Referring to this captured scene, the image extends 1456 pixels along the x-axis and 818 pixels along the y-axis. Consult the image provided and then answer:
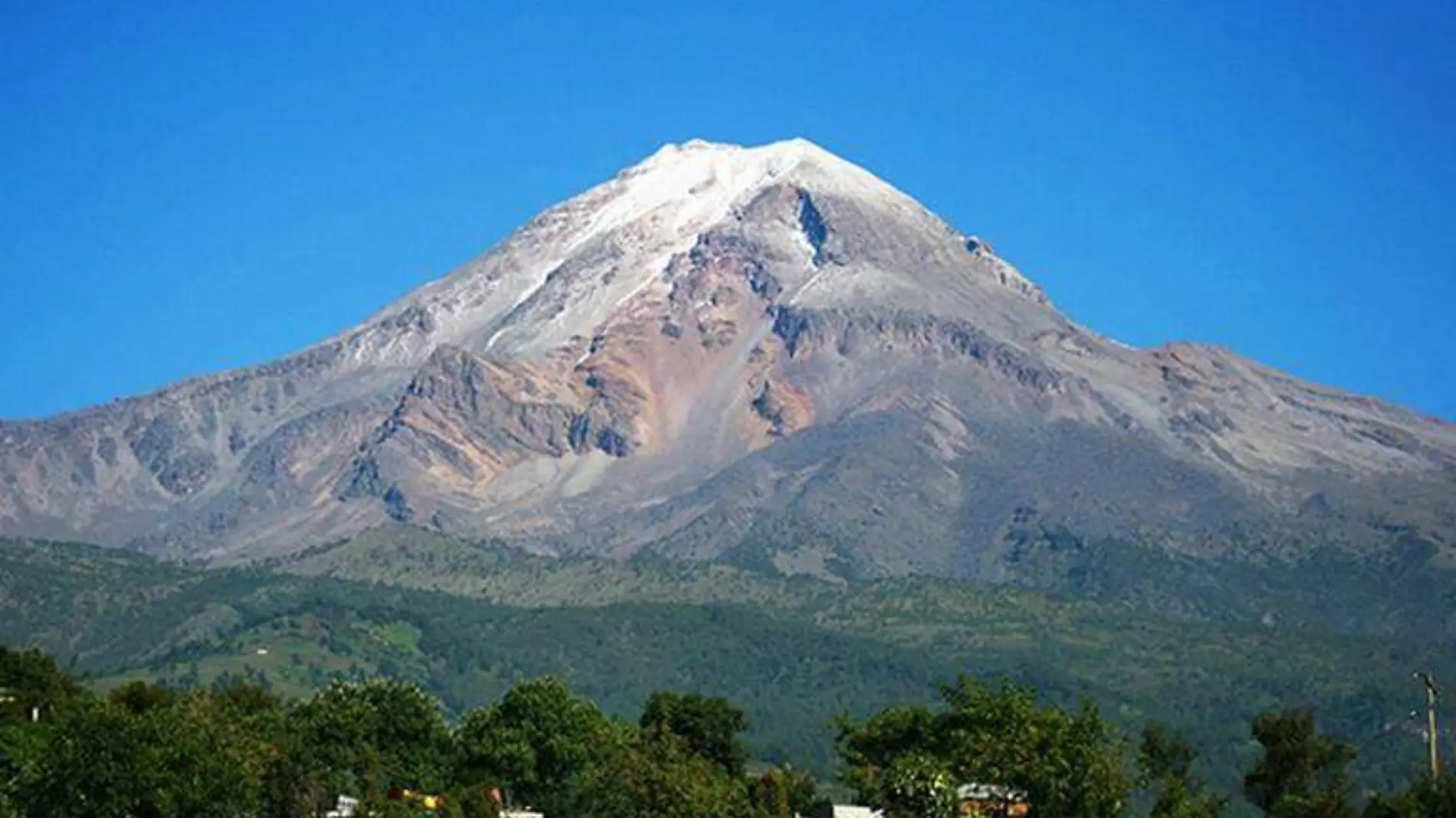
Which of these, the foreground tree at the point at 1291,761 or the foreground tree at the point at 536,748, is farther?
the foreground tree at the point at 1291,761

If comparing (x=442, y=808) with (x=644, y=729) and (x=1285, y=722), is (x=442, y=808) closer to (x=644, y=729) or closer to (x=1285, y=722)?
(x=644, y=729)

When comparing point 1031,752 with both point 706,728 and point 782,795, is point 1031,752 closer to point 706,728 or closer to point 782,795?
point 782,795

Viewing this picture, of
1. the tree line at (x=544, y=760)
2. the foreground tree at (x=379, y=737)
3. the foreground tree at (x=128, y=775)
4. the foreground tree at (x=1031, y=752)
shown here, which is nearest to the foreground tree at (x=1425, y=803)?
the tree line at (x=544, y=760)

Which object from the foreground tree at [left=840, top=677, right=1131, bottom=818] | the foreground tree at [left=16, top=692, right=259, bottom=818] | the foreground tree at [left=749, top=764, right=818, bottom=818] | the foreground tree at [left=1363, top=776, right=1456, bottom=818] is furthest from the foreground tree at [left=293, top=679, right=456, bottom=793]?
the foreground tree at [left=1363, top=776, right=1456, bottom=818]

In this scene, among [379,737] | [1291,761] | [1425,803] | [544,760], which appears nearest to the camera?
[1425,803]

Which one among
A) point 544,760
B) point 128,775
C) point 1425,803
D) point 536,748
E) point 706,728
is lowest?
point 128,775

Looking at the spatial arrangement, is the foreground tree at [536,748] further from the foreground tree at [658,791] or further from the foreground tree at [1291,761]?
the foreground tree at [1291,761]

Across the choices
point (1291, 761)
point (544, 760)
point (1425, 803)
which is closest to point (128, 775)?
point (544, 760)

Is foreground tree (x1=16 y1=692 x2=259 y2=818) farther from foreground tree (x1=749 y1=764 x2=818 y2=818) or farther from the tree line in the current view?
foreground tree (x1=749 y1=764 x2=818 y2=818)

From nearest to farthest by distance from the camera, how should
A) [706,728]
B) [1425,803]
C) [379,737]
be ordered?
[1425,803] → [379,737] → [706,728]
